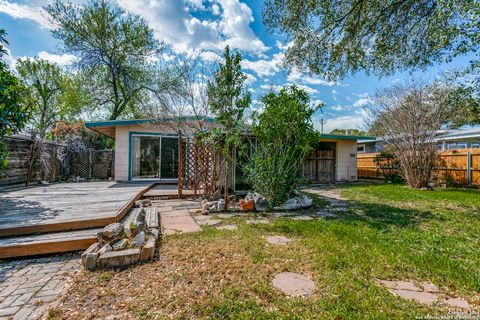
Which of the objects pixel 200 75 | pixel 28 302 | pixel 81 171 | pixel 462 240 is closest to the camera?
pixel 28 302

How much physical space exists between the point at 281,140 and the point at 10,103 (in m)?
5.84

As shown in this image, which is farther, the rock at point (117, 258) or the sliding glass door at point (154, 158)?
the sliding glass door at point (154, 158)

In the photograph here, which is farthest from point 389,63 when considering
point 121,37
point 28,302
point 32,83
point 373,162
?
point 32,83

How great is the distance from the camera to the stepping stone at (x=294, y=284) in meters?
2.15

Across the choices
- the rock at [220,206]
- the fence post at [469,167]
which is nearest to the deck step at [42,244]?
the rock at [220,206]

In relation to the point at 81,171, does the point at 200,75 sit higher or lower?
higher

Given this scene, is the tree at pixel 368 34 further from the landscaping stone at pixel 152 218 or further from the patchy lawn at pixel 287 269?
the landscaping stone at pixel 152 218

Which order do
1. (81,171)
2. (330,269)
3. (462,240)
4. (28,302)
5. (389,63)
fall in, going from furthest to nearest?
(81,171), (389,63), (462,240), (330,269), (28,302)

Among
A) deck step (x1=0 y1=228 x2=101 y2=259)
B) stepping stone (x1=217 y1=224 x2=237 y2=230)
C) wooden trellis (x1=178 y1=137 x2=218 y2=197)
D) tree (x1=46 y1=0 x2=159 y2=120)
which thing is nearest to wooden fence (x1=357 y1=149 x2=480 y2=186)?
wooden trellis (x1=178 y1=137 x2=218 y2=197)

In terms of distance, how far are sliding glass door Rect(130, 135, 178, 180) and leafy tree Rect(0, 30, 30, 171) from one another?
16.7 feet

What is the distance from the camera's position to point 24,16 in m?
10.7

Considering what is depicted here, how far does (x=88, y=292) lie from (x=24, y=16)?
14.5 meters

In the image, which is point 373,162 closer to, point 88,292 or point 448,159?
point 448,159

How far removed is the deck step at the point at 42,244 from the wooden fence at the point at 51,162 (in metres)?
4.85
